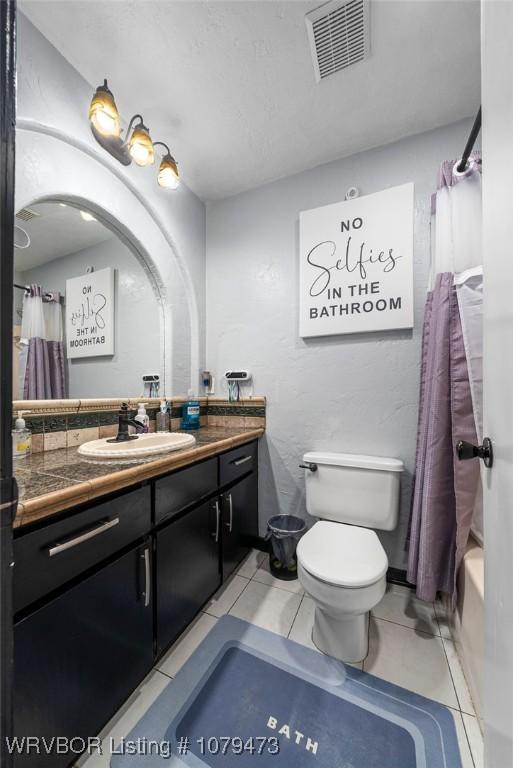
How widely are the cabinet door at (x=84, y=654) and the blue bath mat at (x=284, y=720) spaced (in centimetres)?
18

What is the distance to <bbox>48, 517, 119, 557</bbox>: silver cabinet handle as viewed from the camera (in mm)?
720

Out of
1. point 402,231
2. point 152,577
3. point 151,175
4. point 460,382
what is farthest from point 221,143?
point 152,577

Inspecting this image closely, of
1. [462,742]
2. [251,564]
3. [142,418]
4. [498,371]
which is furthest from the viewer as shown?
[251,564]

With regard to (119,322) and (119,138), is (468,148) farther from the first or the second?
(119,322)

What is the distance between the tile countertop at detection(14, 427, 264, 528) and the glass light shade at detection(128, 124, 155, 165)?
137cm

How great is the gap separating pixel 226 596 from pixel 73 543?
42.4 inches

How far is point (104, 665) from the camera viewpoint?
2.82ft

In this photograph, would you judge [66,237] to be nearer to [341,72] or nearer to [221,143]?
[221,143]

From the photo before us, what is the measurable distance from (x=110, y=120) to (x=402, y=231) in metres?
1.48

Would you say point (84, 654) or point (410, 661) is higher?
point (84, 654)

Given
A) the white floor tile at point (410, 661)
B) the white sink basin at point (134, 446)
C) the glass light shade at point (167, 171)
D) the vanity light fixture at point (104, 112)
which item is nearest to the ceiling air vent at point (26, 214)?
the vanity light fixture at point (104, 112)

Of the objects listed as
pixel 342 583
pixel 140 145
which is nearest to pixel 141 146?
pixel 140 145

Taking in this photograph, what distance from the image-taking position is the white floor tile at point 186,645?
3.75 ft

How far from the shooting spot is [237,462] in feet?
5.29
